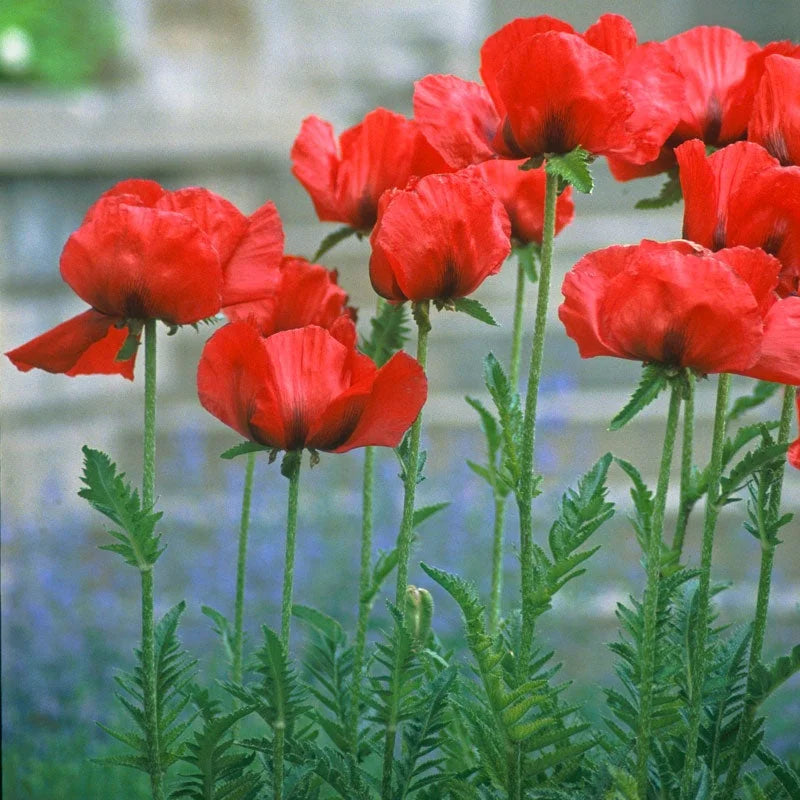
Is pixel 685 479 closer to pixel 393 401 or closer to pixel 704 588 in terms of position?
pixel 704 588

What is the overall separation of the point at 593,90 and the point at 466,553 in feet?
7.56

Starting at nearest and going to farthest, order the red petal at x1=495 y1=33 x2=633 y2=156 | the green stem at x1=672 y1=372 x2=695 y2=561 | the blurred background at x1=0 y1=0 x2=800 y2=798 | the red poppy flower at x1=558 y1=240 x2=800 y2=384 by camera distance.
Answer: the red poppy flower at x1=558 y1=240 x2=800 y2=384 < the red petal at x1=495 y1=33 x2=633 y2=156 < the green stem at x1=672 y1=372 x2=695 y2=561 < the blurred background at x1=0 y1=0 x2=800 y2=798

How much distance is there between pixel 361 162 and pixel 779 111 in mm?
321

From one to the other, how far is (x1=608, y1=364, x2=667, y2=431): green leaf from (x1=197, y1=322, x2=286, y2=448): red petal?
0.75 ft

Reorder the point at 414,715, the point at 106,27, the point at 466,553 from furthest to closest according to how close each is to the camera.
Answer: the point at 106,27
the point at 466,553
the point at 414,715

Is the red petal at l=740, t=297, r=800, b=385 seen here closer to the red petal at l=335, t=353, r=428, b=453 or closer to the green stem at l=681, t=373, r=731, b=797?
the green stem at l=681, t=373, r=731, b=797

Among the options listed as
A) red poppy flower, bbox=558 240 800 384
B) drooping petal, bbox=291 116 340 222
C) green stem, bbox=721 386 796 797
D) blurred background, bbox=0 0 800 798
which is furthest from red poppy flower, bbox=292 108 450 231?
blurred background, bbox=0 0 800 798

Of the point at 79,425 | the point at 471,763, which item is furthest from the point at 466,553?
the point at 471,763

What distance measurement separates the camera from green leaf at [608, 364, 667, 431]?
2.80ft

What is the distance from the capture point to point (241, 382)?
94 centimetres

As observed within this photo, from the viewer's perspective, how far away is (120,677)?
3.38ft

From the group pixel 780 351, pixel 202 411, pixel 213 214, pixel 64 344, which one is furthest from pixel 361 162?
pixel 202 411

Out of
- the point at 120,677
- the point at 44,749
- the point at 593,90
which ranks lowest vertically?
the point at 44,749

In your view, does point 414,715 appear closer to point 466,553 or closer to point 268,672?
point 268,672
